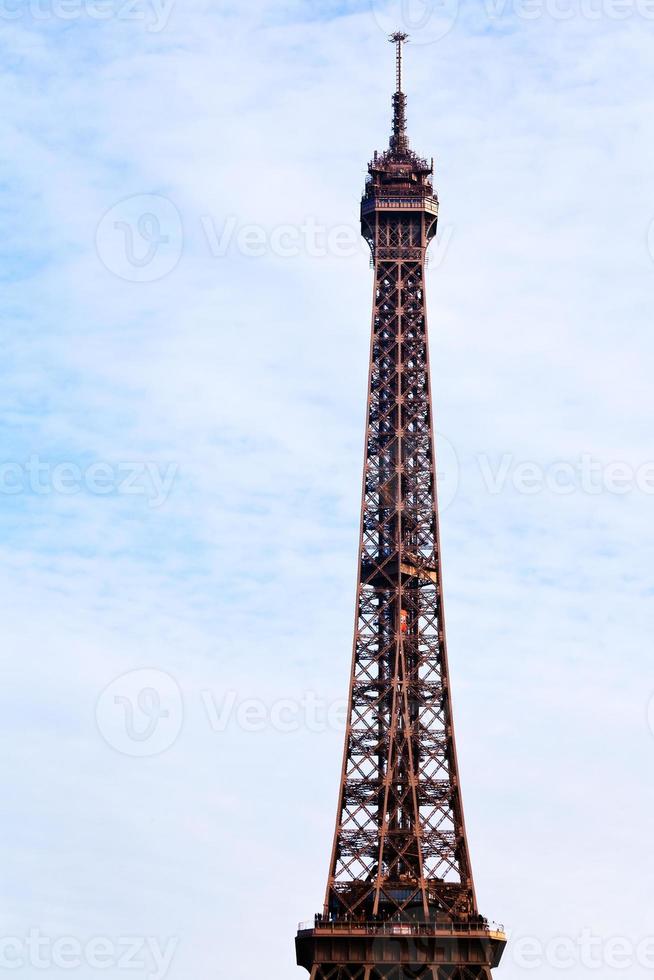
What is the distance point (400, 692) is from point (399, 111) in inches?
2547

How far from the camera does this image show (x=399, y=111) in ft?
629

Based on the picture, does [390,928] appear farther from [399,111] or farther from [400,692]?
[399,111]

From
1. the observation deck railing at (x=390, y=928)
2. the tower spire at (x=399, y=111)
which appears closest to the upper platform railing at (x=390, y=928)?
the observation deck railing at (x=390, y=928)

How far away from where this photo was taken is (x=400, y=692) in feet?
536

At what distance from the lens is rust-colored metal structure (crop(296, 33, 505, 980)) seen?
502ft

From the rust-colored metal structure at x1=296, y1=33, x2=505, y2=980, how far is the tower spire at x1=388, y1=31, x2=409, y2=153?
0.25 metres

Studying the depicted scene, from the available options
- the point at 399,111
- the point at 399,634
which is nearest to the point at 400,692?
the point at 399,634

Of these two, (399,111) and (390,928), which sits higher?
(399,111)

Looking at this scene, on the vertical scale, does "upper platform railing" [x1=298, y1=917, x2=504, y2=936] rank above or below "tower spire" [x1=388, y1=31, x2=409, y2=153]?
below

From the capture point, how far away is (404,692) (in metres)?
164

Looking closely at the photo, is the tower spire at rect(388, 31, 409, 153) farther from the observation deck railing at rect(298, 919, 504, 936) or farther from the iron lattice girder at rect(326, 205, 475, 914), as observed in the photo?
the observation deck railing at rect(298, 919, 504, 936)

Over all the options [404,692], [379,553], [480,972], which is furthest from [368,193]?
[480,972]

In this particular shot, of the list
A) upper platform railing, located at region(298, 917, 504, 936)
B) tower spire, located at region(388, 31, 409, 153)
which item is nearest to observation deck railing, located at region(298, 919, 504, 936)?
upper platform railing, located at region(298, 917, 504, 936)

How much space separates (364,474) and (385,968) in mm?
46720
